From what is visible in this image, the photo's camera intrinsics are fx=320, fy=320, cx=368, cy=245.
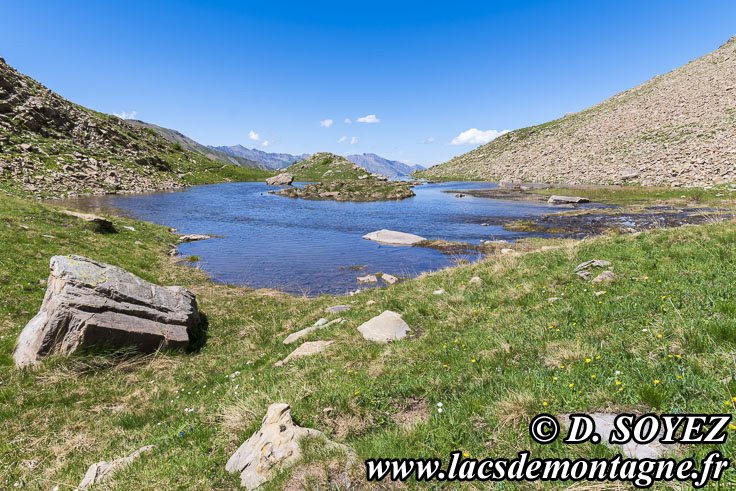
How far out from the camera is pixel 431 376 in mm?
6652

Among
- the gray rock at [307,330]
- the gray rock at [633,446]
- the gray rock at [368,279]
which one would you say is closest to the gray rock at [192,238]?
the gray rock at [368,279]

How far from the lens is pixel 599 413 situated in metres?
4.66

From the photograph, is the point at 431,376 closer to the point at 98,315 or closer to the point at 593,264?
the point at 593,264

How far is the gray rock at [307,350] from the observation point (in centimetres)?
979

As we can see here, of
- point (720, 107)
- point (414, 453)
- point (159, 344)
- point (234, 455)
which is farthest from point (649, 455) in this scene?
point (720, 107)

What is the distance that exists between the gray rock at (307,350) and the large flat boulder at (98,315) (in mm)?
5389

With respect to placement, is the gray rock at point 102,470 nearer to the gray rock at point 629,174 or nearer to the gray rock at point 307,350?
the gray rock at point 307,350

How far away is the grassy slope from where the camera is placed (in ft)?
16.1

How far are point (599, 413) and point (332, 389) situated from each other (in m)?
4.67

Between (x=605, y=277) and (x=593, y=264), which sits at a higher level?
(x=593, y=264)

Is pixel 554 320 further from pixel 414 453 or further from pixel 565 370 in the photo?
pixel 414 453

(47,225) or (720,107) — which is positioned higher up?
(720,107)

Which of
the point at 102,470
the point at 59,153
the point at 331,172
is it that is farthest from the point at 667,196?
the point at 331,172

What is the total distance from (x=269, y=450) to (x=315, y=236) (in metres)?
35.3
